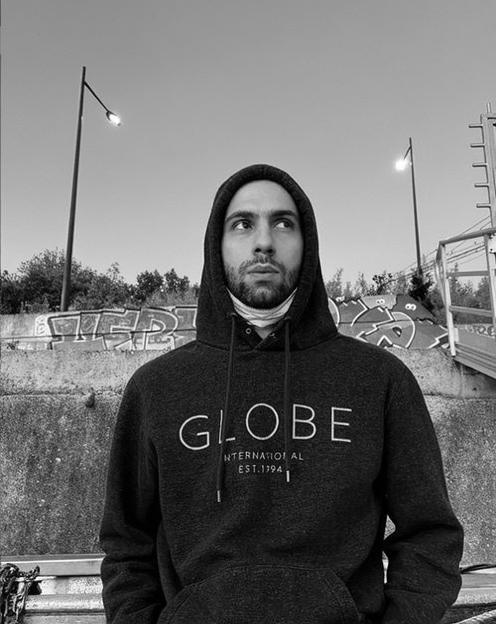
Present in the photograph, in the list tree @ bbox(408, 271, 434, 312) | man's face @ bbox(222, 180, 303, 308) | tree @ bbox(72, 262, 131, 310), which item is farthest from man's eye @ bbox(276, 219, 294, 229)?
tree @ bbox(72, 262, 131, 310)

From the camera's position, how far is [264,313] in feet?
5.20

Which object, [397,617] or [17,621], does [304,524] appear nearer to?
[397,617]

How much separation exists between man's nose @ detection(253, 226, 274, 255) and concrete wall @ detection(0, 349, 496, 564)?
11.7ft

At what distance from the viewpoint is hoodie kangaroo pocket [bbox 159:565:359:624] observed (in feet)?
3.97

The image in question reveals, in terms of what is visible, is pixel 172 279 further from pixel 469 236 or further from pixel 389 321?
pixel 469 236

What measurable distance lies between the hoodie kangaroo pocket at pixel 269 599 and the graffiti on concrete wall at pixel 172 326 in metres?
10.2

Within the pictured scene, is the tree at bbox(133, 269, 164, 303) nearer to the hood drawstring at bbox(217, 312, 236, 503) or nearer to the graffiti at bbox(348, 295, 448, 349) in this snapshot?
the graffiti at bbox(348, 295, 448, 349)

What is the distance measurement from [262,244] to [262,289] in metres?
0.17

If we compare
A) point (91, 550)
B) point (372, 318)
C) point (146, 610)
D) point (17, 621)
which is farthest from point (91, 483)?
point (372, 318)

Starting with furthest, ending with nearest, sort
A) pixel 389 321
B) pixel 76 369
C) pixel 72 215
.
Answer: pixel 389 321 → pixel 72 215 → pixel 76 369

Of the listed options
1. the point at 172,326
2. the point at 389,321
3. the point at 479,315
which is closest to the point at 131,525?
the point at 479,315

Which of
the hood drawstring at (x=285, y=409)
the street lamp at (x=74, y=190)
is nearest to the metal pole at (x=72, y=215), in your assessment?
the street lamp at (x=74, y=190)

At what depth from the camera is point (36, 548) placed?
4.11 m

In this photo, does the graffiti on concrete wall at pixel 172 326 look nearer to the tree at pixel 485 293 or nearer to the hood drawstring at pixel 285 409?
the tree at pixel 485 293
